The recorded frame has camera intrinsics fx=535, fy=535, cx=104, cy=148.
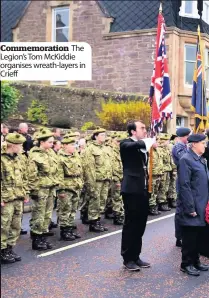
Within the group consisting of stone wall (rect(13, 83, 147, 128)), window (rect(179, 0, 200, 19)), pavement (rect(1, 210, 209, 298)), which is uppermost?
window (rect(179, 0, 200, 19))

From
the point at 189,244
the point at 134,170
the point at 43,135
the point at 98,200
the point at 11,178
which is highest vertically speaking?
the point at 43,135

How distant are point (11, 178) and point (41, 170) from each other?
45.9 inches

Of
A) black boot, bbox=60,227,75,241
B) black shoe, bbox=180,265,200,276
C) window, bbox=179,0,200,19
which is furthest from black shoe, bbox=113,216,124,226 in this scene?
window, bbox=179,0,200,19

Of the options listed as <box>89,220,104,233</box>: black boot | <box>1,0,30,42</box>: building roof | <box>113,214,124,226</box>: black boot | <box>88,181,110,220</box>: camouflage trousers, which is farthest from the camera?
<box>1,0,30,42</box>: building roof

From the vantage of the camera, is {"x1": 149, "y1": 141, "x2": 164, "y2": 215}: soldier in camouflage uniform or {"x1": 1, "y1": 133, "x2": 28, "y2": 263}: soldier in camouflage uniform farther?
{"x1": 149, "y1": 141, "x2": 164, "y2": 215}: soldier in camouflage uniform

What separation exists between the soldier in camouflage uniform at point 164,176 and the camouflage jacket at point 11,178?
558 centimetres

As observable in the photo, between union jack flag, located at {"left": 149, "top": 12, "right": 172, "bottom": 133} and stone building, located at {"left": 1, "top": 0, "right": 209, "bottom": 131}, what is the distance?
37.0 ft

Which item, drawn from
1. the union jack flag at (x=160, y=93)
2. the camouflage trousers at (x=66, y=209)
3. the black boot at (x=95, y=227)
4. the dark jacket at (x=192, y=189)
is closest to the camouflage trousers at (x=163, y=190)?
the union jack flag at (x=160, y=93)

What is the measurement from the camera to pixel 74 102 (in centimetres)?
2145

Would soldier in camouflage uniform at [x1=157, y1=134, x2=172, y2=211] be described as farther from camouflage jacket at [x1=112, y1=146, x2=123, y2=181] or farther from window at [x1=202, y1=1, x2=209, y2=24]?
window at [x1=202, y1=1, x2=209, y2=24]

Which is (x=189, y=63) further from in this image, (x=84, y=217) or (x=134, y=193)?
(x=134, y=193)

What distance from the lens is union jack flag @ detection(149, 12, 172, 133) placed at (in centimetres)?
1041

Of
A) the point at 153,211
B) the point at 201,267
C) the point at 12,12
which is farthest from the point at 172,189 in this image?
the point at 12,12

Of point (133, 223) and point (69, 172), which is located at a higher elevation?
point (69, 172)
